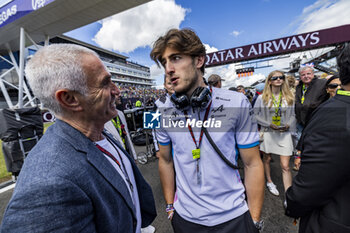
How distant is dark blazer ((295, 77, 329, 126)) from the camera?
3.00m

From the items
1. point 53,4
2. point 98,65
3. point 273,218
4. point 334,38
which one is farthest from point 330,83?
point 334,38

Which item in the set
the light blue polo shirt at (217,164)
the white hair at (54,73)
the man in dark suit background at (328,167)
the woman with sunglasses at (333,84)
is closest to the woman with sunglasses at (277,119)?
the woman with sunglasses at (333,84)

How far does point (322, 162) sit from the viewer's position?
0.88m

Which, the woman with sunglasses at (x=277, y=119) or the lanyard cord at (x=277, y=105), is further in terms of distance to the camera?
the lanyard cord at (x=277, y=105)

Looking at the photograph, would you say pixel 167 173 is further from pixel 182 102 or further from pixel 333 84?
pixel 333 84

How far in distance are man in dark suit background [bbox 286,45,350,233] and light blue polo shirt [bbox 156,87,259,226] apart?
1.14ft

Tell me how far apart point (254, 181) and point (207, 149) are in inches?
18.3

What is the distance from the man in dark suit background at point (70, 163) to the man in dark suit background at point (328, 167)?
1.18 m

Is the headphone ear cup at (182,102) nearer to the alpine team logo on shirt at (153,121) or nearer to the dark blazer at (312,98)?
the alpine team logo on shirt at (153,121)

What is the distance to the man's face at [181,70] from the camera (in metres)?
1.27

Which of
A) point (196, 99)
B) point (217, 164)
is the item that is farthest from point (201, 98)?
point (217, 164)

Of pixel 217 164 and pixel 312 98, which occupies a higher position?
pixel 312 98

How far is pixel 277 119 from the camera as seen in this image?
268 cm

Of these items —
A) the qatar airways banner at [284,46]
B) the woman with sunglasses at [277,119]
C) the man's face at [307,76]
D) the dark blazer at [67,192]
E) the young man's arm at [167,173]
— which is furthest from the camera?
the qatar airways banner at [284,46]
